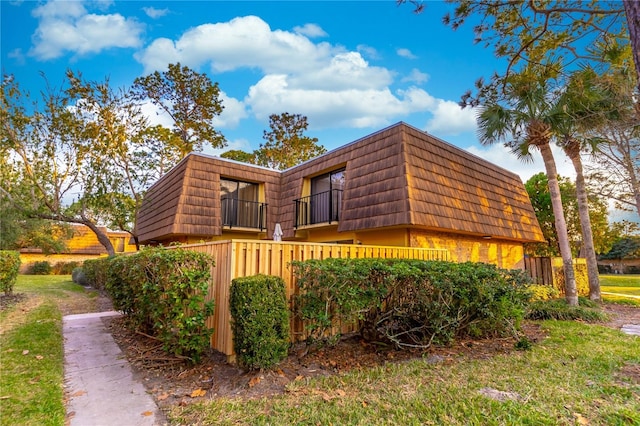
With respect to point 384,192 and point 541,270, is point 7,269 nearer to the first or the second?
point 384,192

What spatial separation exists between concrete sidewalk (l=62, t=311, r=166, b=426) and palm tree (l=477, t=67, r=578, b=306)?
1000 cm

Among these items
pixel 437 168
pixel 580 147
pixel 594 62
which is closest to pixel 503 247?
pixel 580 147

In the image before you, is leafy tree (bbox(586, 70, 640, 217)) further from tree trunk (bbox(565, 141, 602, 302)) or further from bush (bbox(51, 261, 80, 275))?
bush (bbox(51, 261, 80, 275))

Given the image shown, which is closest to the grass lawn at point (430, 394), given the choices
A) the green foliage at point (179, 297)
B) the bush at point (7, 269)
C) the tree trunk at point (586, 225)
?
the green foliage at point (179, 297)

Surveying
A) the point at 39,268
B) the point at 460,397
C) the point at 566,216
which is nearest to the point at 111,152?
the point at 39,268

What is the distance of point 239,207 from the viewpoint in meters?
13.6

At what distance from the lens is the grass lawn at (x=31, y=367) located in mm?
3216

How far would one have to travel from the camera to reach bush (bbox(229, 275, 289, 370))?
3.96 metres

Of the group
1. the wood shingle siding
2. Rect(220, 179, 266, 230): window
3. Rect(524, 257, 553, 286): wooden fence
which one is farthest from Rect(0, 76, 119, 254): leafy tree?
Rect(524, 257, 553, 286): wooden fence

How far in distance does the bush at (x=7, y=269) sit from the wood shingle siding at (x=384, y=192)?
4.05 metres

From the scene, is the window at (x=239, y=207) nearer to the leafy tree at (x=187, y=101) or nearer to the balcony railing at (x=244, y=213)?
the balcony railing at (x=244, y=213)

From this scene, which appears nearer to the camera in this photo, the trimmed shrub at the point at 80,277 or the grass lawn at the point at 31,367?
the grass lawn at the point at 31,367

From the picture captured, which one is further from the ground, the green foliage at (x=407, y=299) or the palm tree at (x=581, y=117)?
the palm tree at (x=581, y=117)

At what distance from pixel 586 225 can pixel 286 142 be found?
19631mm
